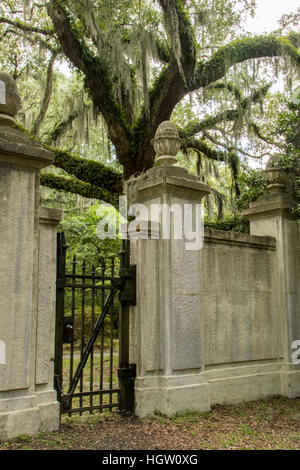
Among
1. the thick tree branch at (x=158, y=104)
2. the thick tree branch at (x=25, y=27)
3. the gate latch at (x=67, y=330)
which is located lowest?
the gate latch at (x=67, y=330)

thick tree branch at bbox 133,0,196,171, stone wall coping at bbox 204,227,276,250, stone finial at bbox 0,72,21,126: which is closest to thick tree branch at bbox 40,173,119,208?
thick tree branch at bbox 133,0,196,171

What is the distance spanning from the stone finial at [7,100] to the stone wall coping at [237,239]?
2.90 metres

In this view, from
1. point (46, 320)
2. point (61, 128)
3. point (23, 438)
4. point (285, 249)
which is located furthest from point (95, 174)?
point (23, 438)

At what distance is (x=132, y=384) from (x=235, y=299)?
6.61 feet

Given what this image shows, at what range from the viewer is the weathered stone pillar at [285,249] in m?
6.62

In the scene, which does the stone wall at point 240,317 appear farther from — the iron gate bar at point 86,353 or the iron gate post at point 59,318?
the iron gate post at point 59,318

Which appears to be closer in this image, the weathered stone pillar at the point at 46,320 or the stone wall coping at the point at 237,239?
the weathered stone pillar at the point at 46,320

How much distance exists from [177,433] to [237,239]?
2951mm

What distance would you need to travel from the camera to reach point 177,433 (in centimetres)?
447

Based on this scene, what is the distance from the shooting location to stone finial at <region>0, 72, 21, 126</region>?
4498mm

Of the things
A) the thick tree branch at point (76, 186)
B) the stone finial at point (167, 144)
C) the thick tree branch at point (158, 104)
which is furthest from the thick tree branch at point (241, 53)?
the stone finial at point (167, 144)

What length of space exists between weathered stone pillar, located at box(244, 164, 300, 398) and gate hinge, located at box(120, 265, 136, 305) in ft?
8.83
